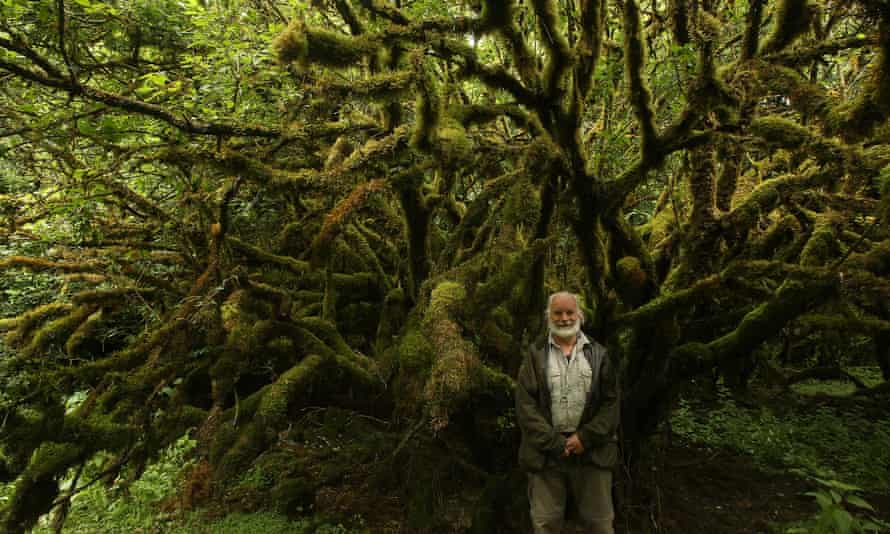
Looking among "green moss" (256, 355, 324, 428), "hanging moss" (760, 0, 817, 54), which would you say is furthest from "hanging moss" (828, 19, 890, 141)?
"green moss" (256, 355, 324, 428)

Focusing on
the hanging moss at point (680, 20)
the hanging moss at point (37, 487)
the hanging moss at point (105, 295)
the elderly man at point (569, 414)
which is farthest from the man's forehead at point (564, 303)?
the hanging moss at point (105, 295)

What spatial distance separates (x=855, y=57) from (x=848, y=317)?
2.38m

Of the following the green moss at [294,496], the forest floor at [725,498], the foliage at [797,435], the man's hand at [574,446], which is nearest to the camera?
the man's hand at [574,446]

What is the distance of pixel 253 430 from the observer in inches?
124

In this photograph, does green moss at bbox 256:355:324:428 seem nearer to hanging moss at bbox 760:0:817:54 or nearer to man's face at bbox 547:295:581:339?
man's face at bbox 547:295:581:339

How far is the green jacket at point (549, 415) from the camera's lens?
316cm

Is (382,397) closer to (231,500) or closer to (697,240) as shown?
(231,500)

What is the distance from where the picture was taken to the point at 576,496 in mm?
3408

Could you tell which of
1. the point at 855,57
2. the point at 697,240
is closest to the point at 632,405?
the point at 697,240

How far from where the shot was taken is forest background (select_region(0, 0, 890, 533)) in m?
2.80

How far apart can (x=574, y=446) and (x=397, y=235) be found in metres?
3.10

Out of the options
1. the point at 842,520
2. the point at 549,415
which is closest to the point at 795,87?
the point at 549,415

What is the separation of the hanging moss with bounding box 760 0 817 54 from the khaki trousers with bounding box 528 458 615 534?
2.90m

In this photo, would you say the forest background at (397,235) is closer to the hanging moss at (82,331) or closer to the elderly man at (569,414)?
the hanging moss at (82,331)
